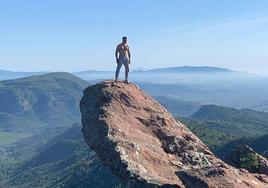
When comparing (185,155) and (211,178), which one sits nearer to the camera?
(211,178)

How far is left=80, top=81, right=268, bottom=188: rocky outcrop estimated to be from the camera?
36312 mm

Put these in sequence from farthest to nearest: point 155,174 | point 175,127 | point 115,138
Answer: point 175,127
point 115,138
point 155,174

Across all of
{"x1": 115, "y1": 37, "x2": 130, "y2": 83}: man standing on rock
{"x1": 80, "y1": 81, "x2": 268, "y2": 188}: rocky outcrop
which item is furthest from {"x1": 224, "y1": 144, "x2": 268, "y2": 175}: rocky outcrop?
{"x1": 115, "y1": 37, "x2": 130, "y2": 83}: man standing on rock

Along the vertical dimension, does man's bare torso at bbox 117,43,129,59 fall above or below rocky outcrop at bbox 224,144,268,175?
above

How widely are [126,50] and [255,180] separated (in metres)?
23.7

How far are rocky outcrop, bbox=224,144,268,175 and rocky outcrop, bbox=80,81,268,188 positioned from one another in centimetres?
206

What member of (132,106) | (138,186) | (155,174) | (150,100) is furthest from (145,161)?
(150,100)

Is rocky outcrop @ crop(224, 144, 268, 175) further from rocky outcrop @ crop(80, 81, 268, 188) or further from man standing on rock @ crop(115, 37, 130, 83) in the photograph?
man standing on rock @ crop(115, 37, 130, 83)

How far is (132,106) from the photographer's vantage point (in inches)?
2143

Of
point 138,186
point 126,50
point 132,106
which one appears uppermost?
point 126,50

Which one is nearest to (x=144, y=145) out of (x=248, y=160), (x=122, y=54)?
(x=248, y=160)

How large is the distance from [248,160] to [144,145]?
31.4ft

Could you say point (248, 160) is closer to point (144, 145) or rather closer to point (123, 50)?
point (144, 145)

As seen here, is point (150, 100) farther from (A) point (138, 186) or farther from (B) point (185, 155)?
(A) point (138, 186)
